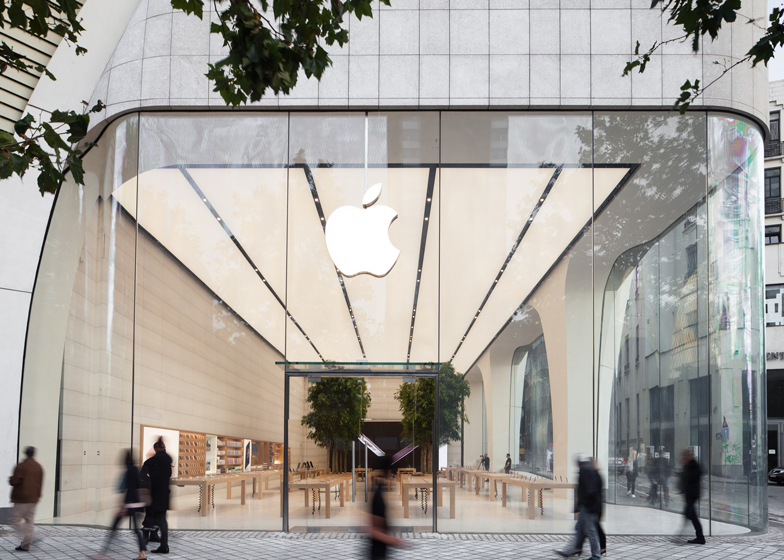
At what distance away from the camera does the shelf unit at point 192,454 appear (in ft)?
37.6

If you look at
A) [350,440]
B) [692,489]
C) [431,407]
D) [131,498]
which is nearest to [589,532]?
[692,489]

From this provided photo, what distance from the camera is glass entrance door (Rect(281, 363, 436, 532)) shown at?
11.5 metres

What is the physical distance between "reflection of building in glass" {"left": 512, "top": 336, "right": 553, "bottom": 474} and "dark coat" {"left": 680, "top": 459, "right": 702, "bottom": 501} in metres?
2.12

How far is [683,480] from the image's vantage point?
421 inches

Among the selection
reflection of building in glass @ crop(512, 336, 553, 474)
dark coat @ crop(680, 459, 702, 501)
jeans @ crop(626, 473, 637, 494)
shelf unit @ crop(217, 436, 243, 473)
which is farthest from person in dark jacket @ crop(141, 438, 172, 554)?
dark coat @ crop(680, 459, 702, 501)

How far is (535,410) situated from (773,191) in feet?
115

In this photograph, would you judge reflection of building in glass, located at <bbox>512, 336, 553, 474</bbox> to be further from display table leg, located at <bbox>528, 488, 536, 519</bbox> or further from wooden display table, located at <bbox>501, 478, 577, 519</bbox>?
display table leg, located at <bbox>528, 488, 536, 519</bbox>

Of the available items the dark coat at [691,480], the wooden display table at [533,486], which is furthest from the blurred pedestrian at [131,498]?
the dark coat at [691,480]

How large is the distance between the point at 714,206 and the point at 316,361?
7.49 meters

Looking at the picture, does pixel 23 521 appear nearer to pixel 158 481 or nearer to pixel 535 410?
pixel 158 481

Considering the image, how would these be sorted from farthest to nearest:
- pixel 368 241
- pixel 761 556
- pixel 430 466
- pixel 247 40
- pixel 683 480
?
pixel 368 241 < pixel 430 466 < pixel 683 480 < pixel 761 556 < pixel 247 40

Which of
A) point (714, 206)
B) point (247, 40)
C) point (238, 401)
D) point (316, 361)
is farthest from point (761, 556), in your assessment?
point (247, 40)

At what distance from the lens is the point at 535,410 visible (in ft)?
39.2

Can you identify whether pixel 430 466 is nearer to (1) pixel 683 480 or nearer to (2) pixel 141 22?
(1) pixel 683 480
